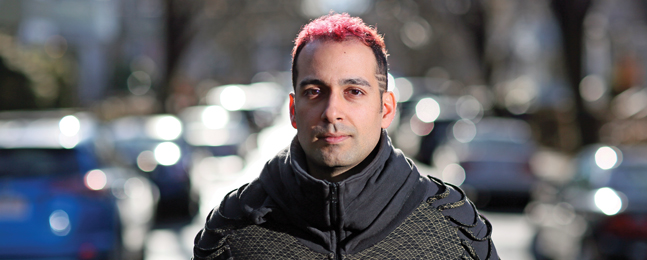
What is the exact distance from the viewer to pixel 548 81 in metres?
51.1

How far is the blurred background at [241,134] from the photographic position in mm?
8688

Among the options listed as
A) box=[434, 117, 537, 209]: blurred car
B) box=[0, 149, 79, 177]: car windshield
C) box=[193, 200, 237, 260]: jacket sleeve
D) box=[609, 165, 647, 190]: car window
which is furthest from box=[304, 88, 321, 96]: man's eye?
box=[434, 117, 537, 209]: blurred car

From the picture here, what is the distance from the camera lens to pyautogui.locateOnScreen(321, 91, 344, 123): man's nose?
279cm

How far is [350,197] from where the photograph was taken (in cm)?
274

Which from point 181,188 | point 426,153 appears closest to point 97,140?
point 181,188

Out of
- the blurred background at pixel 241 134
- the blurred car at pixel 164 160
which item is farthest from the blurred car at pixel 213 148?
the blurred car at pixel 164 160

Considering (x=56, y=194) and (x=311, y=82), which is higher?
(x=311, y=82)

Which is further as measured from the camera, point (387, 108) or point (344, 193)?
point (387, 108)

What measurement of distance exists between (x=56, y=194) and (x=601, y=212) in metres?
6.51

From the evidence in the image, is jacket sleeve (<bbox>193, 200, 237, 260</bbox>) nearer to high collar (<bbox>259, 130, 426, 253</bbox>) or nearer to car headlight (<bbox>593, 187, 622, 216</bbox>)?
high collar (<bbox>259, 130, 426, 253</bbox>)

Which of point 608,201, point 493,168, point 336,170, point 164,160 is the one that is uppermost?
point 336,170

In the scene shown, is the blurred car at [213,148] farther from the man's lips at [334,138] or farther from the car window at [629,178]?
the man's lips at [334,138]

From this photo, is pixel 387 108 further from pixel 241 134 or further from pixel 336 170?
pixel 241 134

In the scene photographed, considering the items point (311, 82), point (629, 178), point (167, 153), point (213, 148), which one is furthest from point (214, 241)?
→ point (213, 148)
